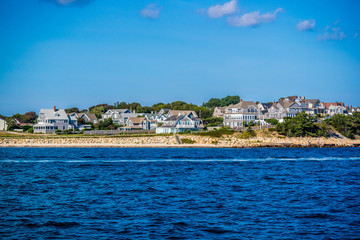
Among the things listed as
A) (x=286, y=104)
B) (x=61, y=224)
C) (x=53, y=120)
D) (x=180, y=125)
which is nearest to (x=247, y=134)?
(x=180, y=125)

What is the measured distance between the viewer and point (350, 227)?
1806 centimetres

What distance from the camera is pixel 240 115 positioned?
112625mm

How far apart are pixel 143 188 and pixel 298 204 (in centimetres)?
1065

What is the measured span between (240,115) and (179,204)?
91.5m

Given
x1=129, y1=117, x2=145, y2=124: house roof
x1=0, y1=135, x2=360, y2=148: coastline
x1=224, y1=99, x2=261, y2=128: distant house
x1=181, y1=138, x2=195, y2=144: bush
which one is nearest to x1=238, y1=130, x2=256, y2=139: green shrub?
x1=0, y1=135, x2=360, y2=148: coastline

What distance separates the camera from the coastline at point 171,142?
266 feet

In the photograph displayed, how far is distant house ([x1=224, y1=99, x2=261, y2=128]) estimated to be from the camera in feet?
370

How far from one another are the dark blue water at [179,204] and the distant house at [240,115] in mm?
73256

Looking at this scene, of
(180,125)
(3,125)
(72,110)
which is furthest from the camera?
(72,110)

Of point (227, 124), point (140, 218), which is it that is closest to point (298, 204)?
point (140, 218)

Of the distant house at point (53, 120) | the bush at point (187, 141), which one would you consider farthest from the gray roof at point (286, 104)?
the distant house at point (53, 120)

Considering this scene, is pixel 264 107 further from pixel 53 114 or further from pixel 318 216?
pixel 318 216

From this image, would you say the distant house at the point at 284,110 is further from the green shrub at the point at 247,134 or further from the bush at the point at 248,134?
the green shrub at the point at 247,134

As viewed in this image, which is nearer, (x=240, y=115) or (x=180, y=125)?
(x=180, y=125)
